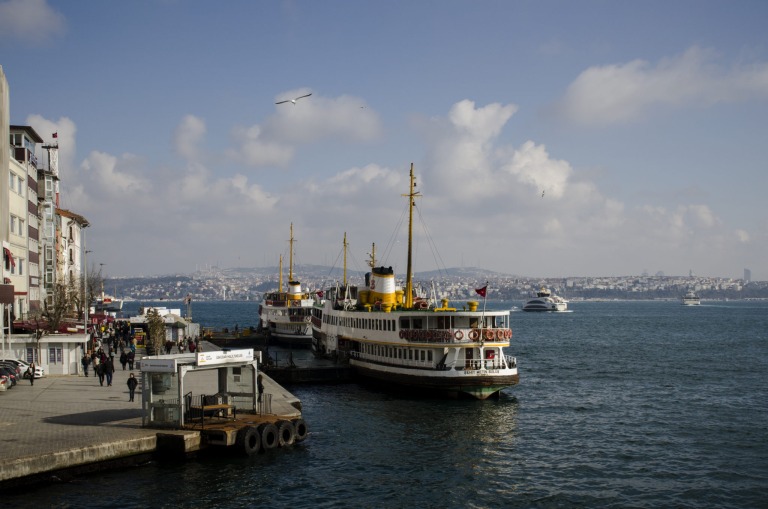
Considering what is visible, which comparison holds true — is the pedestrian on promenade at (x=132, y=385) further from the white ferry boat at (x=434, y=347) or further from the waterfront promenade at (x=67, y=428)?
the white ferry boat at (x=434, y=347)

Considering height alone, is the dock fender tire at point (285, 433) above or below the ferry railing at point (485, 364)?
below

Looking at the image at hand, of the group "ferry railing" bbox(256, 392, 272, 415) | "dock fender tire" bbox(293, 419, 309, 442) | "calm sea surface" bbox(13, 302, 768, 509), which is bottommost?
"calm sea surface" bbox(13, 302, 768, 509)

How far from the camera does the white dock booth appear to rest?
1209 inches

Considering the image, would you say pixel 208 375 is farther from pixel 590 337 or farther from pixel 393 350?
pixel 590 337

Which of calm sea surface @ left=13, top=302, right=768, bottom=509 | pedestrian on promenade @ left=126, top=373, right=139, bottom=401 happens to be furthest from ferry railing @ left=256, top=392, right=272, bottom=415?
pedestrian on promenade @ left=126, top=373, right=139, bottom=401

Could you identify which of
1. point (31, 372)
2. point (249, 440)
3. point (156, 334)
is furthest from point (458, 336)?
point (156, 334)

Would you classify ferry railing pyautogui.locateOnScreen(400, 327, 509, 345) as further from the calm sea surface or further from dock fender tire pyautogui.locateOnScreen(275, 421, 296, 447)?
dock fender tire pyautogui.locateOnScreen(275, 421, 296, 447)

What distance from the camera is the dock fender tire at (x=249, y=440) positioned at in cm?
3005

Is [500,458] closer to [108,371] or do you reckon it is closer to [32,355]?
[108,371]

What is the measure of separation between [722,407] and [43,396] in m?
39.8

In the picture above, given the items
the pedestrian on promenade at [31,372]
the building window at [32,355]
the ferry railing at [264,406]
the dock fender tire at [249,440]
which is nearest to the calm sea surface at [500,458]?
the dock fender tire at [249,440]

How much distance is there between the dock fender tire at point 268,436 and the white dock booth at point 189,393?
1.95 m

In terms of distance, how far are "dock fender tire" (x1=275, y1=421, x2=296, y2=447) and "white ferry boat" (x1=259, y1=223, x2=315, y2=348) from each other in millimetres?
58999

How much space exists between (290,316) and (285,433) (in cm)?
6385
